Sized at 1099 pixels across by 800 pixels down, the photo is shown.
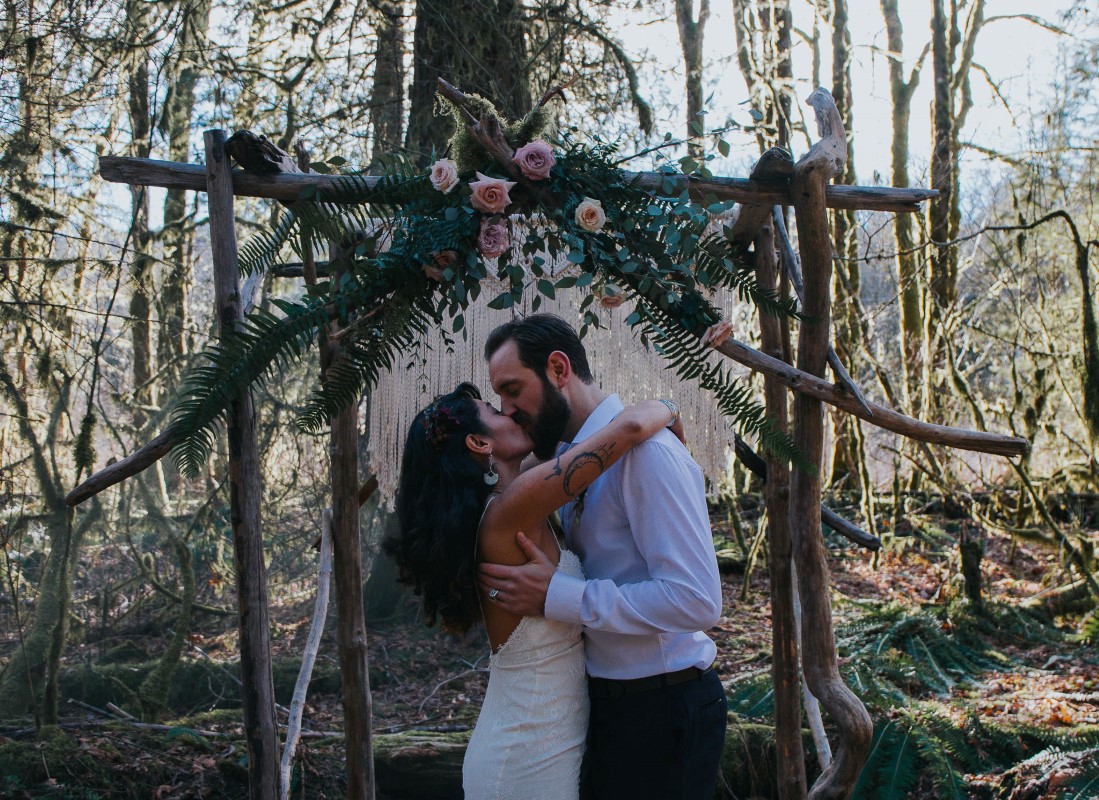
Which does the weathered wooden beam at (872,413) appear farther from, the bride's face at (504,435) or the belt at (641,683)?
the belt at (641,683)

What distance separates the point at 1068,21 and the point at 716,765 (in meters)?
8.04

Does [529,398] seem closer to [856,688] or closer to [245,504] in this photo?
[245,504]

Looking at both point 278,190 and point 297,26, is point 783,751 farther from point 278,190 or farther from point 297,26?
point 297,26

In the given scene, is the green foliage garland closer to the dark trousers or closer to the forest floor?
the dark trousers

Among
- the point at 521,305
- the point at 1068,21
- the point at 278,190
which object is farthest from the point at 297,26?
the point at 1068,21

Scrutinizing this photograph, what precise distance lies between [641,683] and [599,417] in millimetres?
556

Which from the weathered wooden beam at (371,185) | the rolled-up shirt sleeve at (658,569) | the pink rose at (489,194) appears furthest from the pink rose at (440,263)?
the rolled-up shirt sleeve at (658,569)

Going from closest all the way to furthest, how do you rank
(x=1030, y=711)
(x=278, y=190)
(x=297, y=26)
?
(x=278, y=190) → (x=1030, y=711) → (x=297, y=26)

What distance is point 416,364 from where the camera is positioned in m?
2.98

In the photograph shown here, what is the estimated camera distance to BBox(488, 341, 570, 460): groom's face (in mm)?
2006

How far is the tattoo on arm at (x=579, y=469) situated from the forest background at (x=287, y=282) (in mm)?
2927

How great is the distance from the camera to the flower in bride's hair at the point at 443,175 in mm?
2068

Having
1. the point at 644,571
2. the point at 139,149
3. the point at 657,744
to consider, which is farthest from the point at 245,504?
the point at 139,149

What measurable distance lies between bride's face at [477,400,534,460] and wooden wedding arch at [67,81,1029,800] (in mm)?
373
